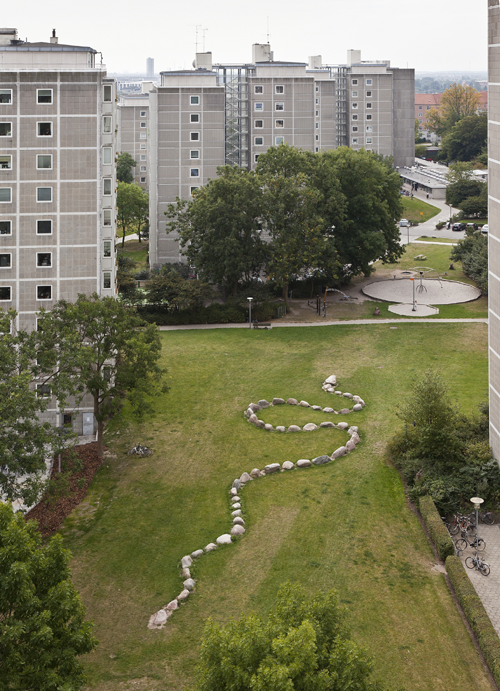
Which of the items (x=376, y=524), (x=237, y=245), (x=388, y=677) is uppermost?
(x=237, y=245)

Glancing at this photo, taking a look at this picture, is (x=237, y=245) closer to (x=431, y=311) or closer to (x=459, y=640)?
(x=431, y=311)

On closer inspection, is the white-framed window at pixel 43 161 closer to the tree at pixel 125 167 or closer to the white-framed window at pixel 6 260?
the white-framed window at pixel 6 260

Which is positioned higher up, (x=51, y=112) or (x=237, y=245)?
(x=51, y=112)

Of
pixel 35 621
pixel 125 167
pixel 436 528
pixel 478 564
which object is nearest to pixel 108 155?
pixel 436 528

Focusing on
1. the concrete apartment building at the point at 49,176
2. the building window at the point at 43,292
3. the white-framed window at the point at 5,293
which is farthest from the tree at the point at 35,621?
the white-framed window at the point at 5,293

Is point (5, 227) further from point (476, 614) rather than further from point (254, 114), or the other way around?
point (254, 114)

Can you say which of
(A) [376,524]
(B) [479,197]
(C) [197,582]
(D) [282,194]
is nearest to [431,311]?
(D) [282,194]
